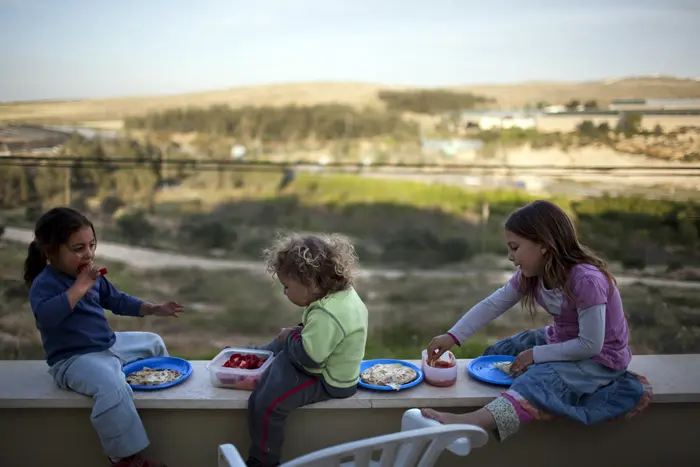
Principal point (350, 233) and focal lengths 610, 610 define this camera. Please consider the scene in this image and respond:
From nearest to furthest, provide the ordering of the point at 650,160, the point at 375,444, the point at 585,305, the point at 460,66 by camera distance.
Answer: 1. the point at 375,444
2. the point at 585,305
3. the point at 650,160
4. the point at 460,66

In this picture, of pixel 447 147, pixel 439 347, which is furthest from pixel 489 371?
pixel 447 147

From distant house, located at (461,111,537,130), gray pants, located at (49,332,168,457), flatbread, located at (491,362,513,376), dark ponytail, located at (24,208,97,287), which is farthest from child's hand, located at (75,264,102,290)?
distant house, located at (461,111,537,130)

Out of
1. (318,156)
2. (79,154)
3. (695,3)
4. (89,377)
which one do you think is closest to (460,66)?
(318,156)

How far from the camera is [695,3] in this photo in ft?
19.2

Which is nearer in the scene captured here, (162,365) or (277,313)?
(162,365)

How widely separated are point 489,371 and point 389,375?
360mm

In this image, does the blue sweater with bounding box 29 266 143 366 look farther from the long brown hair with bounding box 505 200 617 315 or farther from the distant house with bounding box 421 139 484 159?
the distant house with bounding box 421 139 484 159

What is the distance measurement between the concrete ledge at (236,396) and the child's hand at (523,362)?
0.10 m

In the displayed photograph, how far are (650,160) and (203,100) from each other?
4.52 metres

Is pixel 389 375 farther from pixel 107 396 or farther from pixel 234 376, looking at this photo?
pixel 107 396

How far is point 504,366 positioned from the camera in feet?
7.17

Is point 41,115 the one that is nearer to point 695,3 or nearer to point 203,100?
point 203,100

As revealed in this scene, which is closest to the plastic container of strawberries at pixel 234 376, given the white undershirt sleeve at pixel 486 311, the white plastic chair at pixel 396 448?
the white undershirt sleeve at pixel 486 311

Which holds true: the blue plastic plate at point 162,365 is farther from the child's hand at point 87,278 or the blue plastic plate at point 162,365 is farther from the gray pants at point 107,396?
the child's hand at point 87,278
